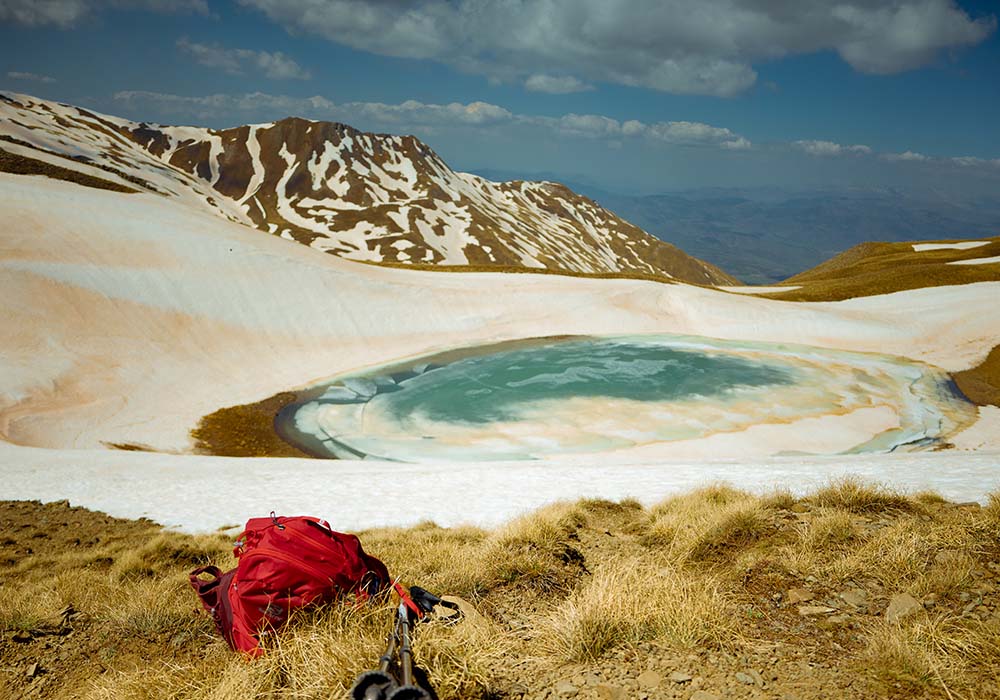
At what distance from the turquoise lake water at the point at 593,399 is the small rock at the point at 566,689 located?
14.4 metres

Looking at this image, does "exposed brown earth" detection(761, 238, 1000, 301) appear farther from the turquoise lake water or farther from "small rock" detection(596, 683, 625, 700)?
"small rock" detection(596, 683, 625, 700)

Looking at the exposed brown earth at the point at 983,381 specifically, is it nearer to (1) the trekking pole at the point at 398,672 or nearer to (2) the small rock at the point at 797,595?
(2) the small rock at the point at 797,595

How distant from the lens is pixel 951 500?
899 centimetres

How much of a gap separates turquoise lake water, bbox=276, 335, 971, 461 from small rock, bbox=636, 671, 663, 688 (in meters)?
14.4

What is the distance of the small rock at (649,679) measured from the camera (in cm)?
364

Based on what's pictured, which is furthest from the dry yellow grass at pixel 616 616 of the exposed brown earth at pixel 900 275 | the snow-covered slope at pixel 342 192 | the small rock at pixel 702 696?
the snow-covered slope at pixel 342 192

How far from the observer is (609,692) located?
3.59 m

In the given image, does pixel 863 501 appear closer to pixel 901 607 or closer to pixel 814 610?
pixel 901 607

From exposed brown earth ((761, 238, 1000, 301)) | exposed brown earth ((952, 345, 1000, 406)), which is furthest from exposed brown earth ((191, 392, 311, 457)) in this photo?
exposed brown earth ((761, 238, 1000, 301))

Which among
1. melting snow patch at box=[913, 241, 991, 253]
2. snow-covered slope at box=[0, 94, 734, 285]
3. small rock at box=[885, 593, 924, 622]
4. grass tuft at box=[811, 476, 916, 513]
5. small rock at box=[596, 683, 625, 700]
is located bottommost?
grass tuft at box=[811, 476, 916, 513]

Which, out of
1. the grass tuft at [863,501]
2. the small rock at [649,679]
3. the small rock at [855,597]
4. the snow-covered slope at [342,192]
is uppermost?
the snow-covered slope at [342,192]

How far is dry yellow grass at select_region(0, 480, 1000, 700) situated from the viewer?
144 inches

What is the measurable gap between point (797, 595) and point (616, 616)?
74.3 inches

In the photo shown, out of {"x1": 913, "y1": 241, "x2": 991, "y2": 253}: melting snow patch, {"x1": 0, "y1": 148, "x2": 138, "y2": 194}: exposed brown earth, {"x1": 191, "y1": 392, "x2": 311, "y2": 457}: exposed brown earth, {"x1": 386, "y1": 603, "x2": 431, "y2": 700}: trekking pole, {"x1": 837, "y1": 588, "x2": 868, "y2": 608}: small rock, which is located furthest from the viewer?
{"x1": 913, "y1": 241, "x2": 991, "y2": 253}: melting snow patch
